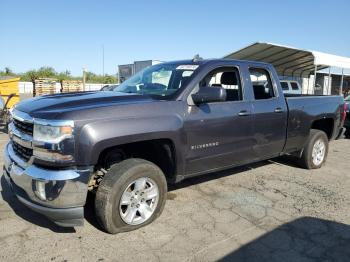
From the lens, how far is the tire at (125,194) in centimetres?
347

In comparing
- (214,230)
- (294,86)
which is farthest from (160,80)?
(294,86)

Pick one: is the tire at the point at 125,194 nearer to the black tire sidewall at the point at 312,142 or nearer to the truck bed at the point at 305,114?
the truck bed at the point at 305,114

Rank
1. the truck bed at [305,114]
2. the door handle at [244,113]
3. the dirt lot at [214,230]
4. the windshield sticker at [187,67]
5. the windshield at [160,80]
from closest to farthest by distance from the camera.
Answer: the dirt lot at [214,230] → the windshield at [160,80] → the windshield sticker at [187,67] → the door handle at [244,113] → the truck bed at [305,114]

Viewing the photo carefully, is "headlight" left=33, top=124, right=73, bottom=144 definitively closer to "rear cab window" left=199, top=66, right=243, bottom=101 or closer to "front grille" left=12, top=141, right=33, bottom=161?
"front grille" left=12, top=141, right=33, bottom=161

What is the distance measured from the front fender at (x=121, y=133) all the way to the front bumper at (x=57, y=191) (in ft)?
0.61

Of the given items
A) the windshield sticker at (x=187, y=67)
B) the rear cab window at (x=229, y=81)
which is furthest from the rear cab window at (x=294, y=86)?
the windshield sticker at (x=187, y=67)

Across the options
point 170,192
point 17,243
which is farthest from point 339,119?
point 17,243

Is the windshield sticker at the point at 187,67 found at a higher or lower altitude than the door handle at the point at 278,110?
higher

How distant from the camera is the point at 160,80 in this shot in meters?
4.77

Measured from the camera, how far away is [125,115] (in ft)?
11.6

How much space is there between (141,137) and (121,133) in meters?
0.25

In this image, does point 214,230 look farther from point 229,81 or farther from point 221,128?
point 229,81

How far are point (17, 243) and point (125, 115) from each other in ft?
5.32

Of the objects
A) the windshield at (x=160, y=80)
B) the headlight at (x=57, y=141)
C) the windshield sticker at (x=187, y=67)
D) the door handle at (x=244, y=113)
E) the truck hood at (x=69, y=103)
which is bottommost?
the headlight at (x=57, y=141)
